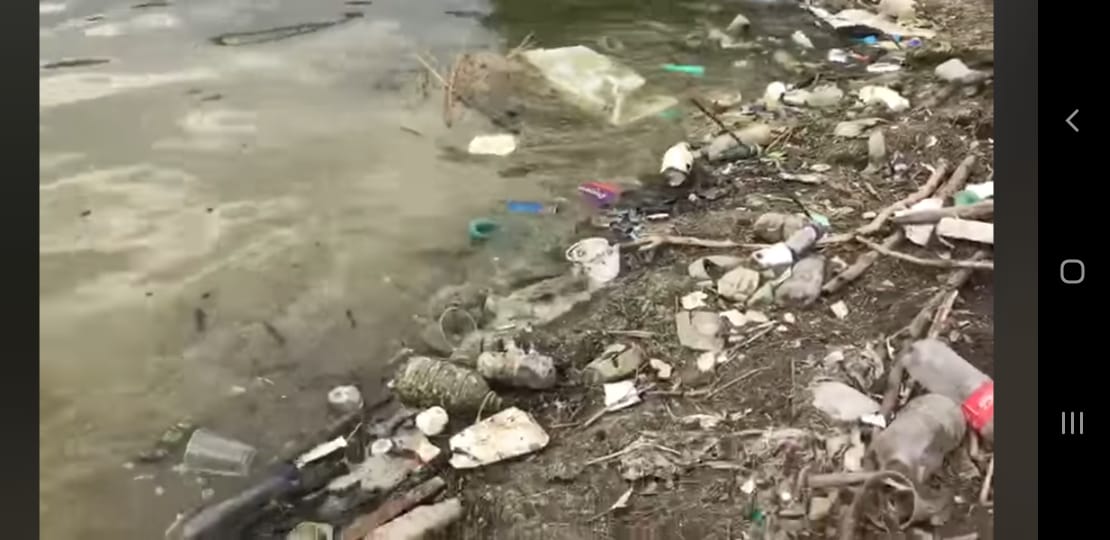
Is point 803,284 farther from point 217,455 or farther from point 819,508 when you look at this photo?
point 217,455

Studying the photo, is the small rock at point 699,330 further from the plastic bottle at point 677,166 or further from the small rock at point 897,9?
the small rock at point 897,9

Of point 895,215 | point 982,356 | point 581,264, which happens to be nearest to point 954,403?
point 982,356

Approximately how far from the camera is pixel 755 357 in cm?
68

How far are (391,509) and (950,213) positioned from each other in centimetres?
45

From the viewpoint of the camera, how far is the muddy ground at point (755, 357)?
65 centimetres

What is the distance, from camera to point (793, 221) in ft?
2.27

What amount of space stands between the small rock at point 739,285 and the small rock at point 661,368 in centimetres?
7

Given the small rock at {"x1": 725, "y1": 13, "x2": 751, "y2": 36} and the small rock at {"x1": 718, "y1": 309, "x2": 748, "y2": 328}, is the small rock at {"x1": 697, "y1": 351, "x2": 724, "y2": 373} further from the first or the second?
the small rock at {"x1": 725, "y1": 13, "x2": 751, "y2": 36}

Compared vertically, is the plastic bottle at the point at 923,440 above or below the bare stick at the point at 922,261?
below

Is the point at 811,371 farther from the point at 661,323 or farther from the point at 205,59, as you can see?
the point at 205,59

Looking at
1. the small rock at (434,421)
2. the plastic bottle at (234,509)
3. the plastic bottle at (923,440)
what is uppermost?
the plastic bottle at (923,440)

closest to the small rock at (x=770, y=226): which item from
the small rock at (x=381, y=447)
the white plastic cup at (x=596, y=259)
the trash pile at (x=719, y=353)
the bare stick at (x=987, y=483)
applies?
the trash pile at (x=719, y=353)
